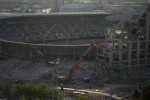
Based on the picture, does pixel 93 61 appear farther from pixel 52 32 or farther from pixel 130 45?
pixel 52 32

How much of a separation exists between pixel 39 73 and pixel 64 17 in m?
12.1

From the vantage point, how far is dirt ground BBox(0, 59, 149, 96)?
495 inches

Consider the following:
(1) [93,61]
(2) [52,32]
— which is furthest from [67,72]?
(2) [52,32]

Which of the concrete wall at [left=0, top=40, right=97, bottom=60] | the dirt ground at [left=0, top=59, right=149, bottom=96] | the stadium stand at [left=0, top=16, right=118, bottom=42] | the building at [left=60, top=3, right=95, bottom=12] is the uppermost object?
the building at [left=60, top=3, right=95, bottom=12]

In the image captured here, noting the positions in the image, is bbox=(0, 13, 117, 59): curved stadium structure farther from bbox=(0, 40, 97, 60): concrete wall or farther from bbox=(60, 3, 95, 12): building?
bbox=(60, 3, 95, 12): building

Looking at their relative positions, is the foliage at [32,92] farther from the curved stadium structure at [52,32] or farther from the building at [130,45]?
the curved stadium structure at [52,32]

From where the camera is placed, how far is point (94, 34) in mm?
24391

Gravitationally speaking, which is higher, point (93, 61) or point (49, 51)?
point (49, 51)

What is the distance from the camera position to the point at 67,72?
569 inches

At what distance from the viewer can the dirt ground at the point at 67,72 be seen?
41.3ft

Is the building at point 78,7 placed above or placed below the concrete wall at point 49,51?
above

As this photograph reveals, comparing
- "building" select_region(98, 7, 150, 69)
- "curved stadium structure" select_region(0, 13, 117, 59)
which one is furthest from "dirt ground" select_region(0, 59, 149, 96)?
"building" select_region(98, 7, 150, 69)

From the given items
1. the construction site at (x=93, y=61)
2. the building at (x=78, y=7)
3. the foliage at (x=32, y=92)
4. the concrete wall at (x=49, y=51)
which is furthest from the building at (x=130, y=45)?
the building at (x=78, y=7)

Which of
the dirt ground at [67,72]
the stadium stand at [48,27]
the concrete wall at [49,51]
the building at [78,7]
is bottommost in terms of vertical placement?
the dirt ground at [67,72]
